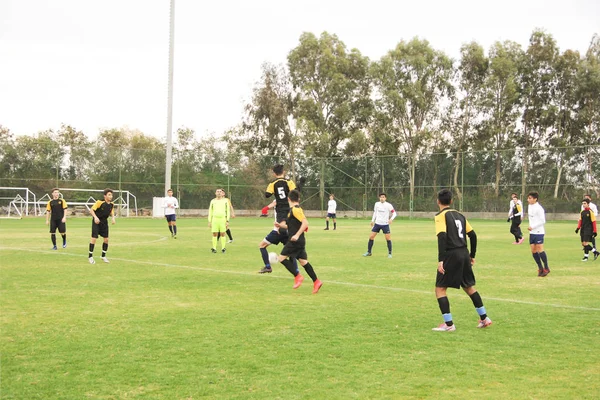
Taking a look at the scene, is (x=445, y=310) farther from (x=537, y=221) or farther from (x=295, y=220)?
(x=537, y=221)

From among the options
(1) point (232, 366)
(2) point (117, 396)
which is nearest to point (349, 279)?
(1) point (232, 366)

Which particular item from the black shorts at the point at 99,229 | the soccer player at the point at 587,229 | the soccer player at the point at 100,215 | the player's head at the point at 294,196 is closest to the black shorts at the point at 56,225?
the soccer player at the point at 100,215

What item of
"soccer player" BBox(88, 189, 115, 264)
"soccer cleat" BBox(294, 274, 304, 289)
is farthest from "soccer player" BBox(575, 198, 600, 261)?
"soccer player" BBox(88, 189, 115, 264)

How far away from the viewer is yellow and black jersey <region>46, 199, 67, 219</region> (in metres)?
19.0

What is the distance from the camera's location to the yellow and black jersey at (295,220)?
11597mm

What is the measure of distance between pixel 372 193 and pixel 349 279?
4197 cm

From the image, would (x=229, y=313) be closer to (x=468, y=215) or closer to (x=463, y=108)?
(x=468, y=215)

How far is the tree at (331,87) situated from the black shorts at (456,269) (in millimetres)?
54375

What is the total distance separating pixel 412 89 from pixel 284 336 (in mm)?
55129

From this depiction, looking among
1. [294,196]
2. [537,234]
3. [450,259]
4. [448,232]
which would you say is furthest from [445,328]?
[537,234]

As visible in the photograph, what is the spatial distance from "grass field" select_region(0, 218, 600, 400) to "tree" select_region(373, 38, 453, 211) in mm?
47802

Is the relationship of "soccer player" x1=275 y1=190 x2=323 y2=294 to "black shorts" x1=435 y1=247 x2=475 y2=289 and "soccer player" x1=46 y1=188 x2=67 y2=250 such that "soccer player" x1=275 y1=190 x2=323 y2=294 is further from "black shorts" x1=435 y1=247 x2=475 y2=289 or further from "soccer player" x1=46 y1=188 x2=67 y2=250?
"soccer player" x1=46 y1=188 x2=67 y2=250

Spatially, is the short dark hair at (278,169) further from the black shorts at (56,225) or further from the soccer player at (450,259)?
the black shorts at (56,225)

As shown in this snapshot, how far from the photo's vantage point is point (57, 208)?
1911 centimetres
